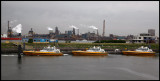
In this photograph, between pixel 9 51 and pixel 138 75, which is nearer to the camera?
pixel 138 75

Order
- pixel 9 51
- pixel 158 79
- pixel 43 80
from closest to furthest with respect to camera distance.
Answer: pixel 43 80 < pixel 158 79 < pixel 9 51

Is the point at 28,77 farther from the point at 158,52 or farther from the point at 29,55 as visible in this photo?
the point at 158,52

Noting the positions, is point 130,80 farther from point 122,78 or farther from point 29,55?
point 29,55

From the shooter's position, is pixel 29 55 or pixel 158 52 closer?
pixel 29 55

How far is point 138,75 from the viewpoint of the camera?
25016 millimetres

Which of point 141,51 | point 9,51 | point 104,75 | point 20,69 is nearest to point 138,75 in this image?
point 104,75

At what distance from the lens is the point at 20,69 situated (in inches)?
1048

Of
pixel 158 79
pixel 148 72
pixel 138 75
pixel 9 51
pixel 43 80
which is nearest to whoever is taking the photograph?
pixel 43 80

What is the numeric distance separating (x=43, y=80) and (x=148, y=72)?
47.1ft

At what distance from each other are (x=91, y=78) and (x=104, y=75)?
93.7 inches

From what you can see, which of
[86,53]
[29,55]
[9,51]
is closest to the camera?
[29,55]

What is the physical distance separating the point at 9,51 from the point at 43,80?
93.1 ft

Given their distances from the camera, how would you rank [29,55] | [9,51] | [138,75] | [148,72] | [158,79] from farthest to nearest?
[9,51]
[29,55]
[148,72]
[138,75]
[158,79]

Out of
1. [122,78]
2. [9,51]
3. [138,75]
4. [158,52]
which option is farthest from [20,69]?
[158,52]
